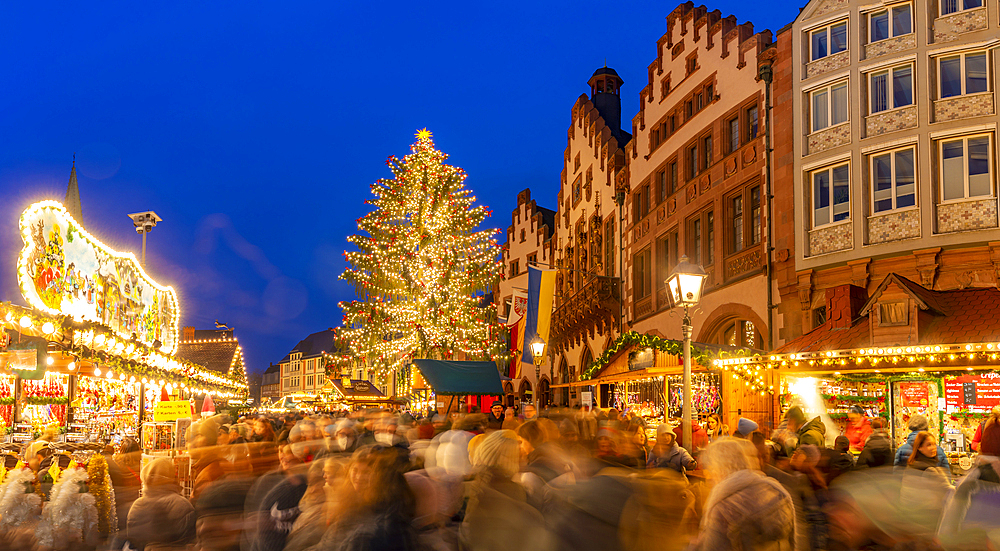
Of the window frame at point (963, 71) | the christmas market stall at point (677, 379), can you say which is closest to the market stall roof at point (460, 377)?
the christmas market stall at point (677, 379)

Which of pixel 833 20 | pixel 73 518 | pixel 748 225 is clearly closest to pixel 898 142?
pixel 833 20

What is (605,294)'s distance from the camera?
35.2 m

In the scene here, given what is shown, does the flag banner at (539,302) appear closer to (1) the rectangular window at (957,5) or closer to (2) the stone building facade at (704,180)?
(2) the stone building facade at (704,180)

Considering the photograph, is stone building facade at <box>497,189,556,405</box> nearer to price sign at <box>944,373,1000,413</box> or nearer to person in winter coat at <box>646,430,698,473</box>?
price sign at <box>944,373,1000,413</box>

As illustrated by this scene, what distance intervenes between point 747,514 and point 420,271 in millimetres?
30203

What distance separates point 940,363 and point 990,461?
9.20 metres

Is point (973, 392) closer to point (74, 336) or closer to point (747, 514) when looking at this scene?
point (747, 514)

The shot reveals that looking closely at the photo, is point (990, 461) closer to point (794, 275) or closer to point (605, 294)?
point (794, 275)

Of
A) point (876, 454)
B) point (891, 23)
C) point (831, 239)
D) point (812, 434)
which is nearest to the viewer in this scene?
point (876, 454)

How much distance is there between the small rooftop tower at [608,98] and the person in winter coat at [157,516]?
38.9 m

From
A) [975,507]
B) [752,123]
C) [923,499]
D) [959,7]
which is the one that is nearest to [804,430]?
[923,499]

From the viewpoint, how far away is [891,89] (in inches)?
750

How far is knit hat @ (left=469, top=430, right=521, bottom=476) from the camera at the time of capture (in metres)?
5.23

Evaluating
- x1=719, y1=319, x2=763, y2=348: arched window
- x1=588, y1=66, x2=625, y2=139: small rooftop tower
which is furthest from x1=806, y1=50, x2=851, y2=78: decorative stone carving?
x1=588, y1=66, x2=625, y2=139: small rooftop tower
